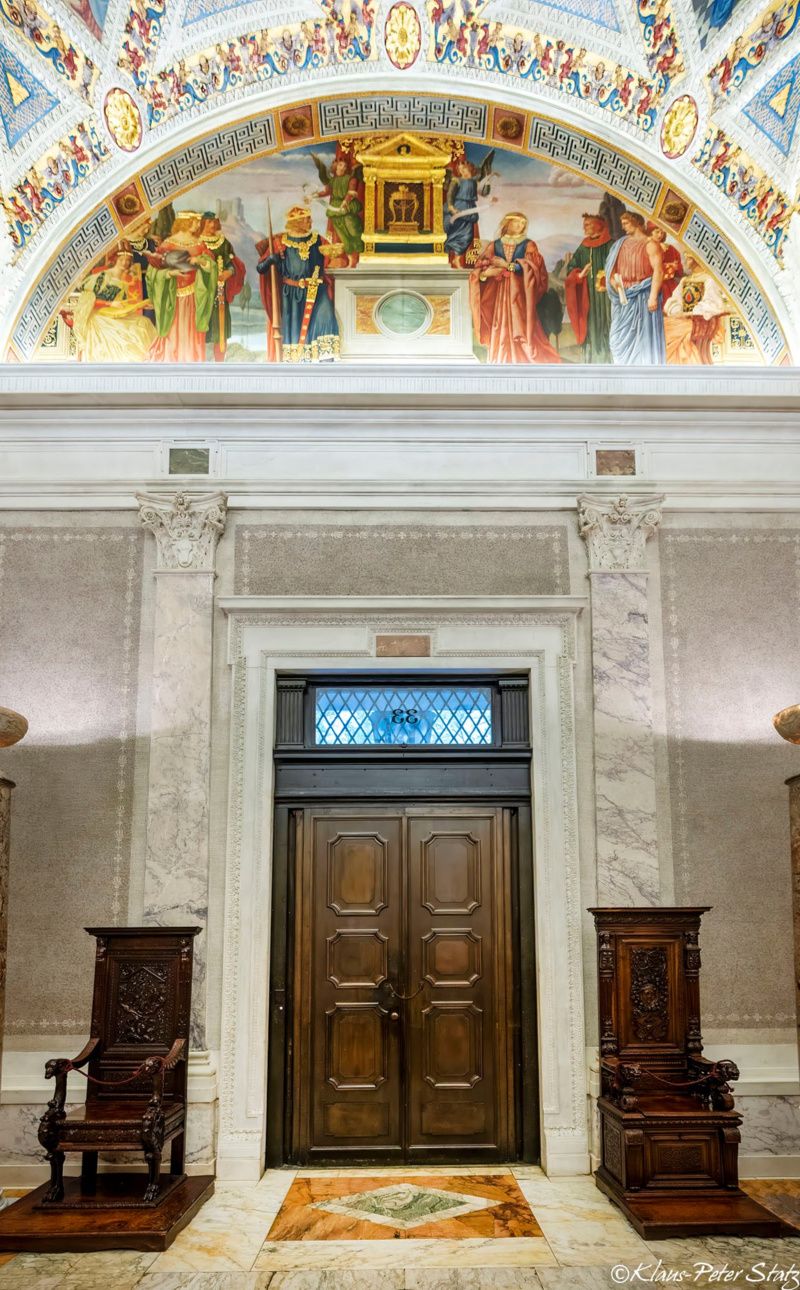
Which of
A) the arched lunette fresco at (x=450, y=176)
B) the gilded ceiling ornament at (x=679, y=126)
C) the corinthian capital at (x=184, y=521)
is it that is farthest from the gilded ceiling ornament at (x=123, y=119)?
the gilded ceiling ornament at (x=679, y=126)

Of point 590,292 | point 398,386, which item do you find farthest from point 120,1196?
point 590,292

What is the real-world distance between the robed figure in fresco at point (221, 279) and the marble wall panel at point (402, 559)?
1443 mm

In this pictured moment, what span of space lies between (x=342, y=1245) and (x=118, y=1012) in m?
1.95

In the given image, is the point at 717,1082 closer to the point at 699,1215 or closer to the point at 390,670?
the point at 699,1215

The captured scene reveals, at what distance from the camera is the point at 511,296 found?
796cm

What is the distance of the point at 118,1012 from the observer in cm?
657

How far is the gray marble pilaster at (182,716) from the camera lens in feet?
23.0

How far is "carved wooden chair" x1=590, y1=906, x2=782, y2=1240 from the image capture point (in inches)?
226

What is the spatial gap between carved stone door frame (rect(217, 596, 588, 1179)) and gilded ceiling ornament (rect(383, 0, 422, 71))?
3884 mm

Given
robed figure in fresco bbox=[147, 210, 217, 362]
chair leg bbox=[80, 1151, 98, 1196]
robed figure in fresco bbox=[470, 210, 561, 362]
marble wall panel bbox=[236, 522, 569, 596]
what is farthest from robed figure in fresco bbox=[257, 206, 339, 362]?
chair leg bbox=[80, 1151, 98, 1196]

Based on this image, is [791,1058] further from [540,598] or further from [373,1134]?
[540,598]

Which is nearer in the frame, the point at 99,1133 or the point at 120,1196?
the point at 99,1133

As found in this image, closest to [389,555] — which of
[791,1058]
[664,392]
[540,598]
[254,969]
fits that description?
[540,598]

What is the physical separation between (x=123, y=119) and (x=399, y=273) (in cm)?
223
